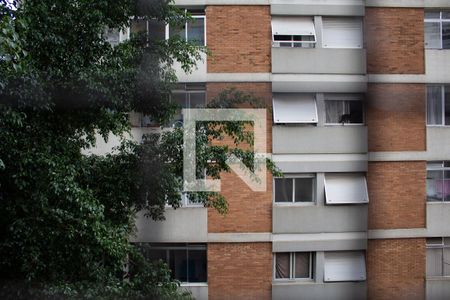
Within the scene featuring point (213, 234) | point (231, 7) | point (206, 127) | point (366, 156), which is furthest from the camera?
point (213, 234)

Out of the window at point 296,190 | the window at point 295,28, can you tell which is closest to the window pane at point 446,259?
the window at point 296,190

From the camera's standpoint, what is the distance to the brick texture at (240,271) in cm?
167

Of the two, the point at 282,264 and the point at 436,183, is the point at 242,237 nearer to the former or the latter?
the point at 282,264

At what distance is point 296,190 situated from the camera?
2.05 m

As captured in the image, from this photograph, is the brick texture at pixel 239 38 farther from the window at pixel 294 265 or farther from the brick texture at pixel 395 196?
the window at pixel 294 265

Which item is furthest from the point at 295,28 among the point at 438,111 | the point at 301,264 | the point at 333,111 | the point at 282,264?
the point at 282,264

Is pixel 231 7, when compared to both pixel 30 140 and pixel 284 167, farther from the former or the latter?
pixel 30 140

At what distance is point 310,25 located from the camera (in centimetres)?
146

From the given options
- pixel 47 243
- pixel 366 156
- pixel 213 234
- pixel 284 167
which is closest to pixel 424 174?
pixel 366 156

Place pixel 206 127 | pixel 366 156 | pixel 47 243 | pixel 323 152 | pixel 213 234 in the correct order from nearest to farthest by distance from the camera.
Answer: pixel 366 156 → pixel 47 243 → pixel 323 152 → pixel 206 127 → pixel 213 234

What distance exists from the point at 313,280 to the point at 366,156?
1.16m

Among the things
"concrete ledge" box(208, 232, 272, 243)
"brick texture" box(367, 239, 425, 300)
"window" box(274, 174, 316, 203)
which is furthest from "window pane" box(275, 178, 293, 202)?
"brick texture" box(367, 239, 425, 300)

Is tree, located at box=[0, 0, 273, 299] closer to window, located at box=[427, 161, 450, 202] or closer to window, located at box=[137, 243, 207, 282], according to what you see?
window, located at box=[427, 161, 450, 202]

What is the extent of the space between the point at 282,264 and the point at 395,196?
4.98 ft
